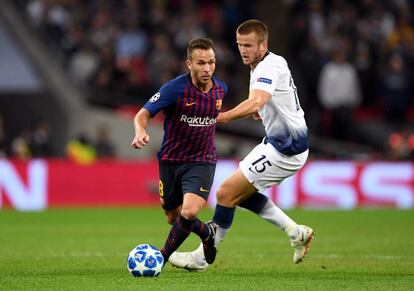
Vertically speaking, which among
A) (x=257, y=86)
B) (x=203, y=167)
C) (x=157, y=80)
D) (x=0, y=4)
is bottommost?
(x=203, y=167)

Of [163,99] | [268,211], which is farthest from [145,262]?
[268,211]

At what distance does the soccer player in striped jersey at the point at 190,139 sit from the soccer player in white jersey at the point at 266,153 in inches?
11.2

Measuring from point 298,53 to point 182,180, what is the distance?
14178 mm

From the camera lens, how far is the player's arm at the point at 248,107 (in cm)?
891

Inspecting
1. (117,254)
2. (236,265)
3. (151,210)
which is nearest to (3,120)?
(151,210)

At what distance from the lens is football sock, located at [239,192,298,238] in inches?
395

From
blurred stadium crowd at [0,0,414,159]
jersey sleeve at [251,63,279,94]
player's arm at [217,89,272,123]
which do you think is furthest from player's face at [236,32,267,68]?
blurred stadium crowd at [0,0,414,159]

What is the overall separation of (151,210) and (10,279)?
1082 centimetres

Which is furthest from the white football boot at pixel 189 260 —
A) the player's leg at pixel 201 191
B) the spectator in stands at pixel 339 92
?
the spectator in stands at pixel 339 92

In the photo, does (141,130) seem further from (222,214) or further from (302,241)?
(302,241)

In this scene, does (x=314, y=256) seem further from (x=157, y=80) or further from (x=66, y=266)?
(x=157, y=80)

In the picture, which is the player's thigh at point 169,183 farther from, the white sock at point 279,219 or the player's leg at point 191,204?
the white sock at point 279,219

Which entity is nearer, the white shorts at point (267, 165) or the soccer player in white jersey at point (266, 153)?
the soccer player in white jersey at point (266, 153)

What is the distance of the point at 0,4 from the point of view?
23.1 metres
